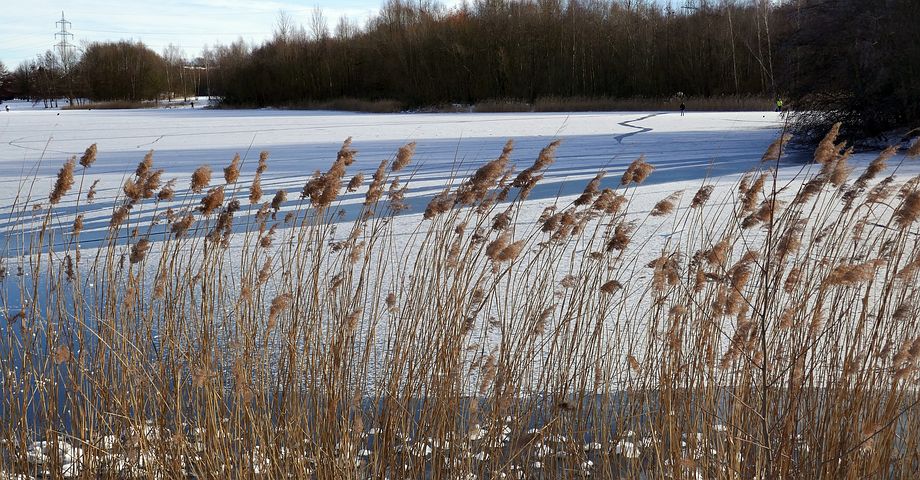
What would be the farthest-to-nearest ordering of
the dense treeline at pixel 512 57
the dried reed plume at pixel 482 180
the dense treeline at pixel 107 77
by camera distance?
the dense treeline at pixel 107 77, the dense treeline at pixel 512 57, the dried reed plume at pixel 482 180

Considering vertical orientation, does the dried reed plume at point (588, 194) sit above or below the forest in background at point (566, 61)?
below

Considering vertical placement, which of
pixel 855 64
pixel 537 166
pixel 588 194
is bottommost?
pixel 588 194

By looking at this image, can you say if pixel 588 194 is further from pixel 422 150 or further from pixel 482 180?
pixel 422 150

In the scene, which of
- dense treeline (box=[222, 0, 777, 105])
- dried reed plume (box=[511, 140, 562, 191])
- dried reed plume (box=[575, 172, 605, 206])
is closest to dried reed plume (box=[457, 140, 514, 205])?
dried reed plume (box=[511, 140, 562, 191])

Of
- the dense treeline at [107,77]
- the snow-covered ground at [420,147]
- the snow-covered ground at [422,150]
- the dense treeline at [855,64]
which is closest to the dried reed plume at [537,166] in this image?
the snow-covered ground at [422,150]

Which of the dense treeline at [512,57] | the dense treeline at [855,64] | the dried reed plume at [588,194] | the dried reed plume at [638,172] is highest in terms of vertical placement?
the dense treeline at [512,57]

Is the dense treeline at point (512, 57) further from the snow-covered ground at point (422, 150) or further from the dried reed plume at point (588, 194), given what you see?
the dried reed plume at point (588, 194)

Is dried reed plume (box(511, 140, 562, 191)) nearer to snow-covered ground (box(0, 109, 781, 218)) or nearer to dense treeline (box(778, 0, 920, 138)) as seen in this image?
snow-covered ground (box(0, 109, 781, 218))

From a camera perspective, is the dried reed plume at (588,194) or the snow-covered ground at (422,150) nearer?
the dried reed plume at (588,194)

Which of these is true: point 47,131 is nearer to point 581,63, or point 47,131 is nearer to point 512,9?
point 581,63

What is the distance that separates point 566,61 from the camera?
3884 centimetres

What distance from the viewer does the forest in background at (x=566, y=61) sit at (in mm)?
13180

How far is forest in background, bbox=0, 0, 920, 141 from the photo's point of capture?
43.2 feet

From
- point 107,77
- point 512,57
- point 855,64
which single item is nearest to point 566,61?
point 512,57
